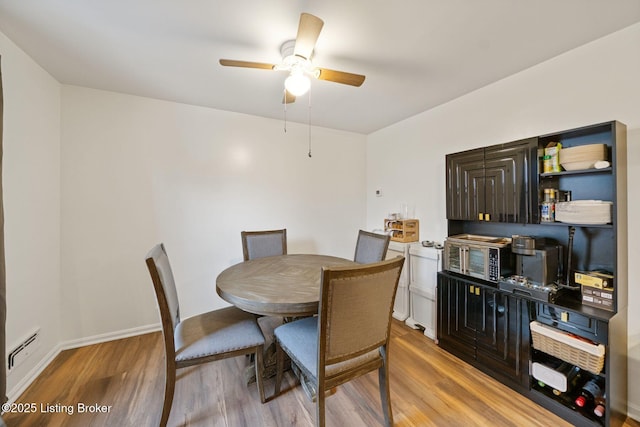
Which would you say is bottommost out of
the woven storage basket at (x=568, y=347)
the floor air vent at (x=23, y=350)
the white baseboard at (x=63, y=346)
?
the white baseboard at (x=63, y=346)

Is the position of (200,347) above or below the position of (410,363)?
above

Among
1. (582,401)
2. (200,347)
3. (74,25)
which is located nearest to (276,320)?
(200,347)

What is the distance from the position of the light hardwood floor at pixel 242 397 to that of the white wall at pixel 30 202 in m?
0.35

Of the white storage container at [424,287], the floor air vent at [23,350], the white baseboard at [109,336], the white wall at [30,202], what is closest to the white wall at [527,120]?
the white storage container at [424,287]

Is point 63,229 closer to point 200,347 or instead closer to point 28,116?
point 28,116

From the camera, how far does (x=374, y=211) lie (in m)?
3.83

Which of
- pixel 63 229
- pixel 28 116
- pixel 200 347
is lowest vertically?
pixel 200 347

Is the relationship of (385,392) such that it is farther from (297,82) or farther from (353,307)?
(297,82)

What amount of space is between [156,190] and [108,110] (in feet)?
2.80

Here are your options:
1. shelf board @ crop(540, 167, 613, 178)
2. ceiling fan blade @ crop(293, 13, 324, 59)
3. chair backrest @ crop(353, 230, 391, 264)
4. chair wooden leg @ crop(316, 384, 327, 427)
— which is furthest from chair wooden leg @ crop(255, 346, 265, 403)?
shelf board @ crop(540, 167, 613, 178)

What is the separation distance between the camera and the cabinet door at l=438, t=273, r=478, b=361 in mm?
2125

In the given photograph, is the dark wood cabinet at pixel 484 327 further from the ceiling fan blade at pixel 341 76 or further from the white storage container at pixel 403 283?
the ceiling fan blade at pixel 341 76

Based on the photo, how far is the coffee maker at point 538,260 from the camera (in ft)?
5.82

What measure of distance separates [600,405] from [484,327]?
670mm
